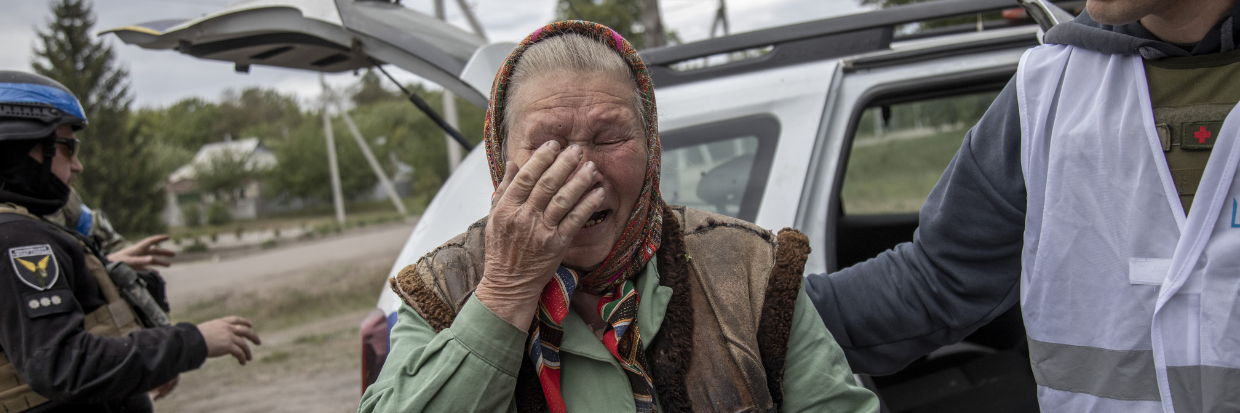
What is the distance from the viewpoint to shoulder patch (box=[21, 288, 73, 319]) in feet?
7.00

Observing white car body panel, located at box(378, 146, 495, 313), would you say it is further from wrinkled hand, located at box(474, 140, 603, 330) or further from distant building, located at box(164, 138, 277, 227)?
distant building, located at box(164, 138, 277, 227)

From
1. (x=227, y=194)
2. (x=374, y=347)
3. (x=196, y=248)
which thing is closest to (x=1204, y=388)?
(x=374, y=347)

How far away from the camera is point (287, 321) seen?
370 inches

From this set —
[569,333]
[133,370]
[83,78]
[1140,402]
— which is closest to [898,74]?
[1140,402]

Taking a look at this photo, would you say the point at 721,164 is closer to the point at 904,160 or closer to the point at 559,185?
the point at 559,185

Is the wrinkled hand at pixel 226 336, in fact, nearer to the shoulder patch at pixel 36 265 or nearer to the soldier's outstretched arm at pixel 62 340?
Result: the soldier's outstretched arm at pixel 62 340

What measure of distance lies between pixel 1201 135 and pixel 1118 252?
0.77ft

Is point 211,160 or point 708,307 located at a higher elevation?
point 708,307

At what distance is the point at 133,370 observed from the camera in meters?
2.30

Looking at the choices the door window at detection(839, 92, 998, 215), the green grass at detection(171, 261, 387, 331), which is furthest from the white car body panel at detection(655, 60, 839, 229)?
the green grass at detection(171, 261, 387, 331)

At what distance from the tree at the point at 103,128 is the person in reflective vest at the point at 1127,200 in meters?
30.9

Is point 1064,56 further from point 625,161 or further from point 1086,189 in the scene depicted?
point 625,161

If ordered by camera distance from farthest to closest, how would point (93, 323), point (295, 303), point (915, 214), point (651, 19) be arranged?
point (295, 303)
point (651, 19)
point (915, 214)
point (93, 323)

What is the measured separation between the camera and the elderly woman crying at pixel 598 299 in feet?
3.99
